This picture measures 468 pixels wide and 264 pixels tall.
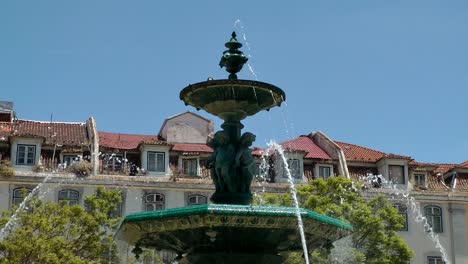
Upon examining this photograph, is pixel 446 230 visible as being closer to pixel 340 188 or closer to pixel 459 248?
pixel 459 248

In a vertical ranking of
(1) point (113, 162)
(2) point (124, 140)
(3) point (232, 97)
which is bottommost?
(3) point (232, 97)

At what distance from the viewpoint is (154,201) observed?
39.8 metres

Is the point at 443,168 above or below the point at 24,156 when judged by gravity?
above

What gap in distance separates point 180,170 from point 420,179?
38.7 feet

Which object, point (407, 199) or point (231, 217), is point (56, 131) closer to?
point (407, 199)

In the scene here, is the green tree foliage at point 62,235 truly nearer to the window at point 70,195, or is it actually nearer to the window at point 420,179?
the window at point 70,195

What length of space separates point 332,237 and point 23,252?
20075 mm

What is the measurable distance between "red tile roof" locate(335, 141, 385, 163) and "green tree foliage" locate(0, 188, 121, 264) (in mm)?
14267

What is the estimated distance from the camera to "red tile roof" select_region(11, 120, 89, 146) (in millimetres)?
40938

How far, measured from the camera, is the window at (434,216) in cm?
4230

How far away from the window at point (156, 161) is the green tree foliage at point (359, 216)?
857 cm

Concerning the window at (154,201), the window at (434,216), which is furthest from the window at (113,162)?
the window at (434,216)

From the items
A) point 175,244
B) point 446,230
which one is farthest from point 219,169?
point 446,230

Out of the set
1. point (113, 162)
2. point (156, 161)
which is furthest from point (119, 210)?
point (156, 161)
